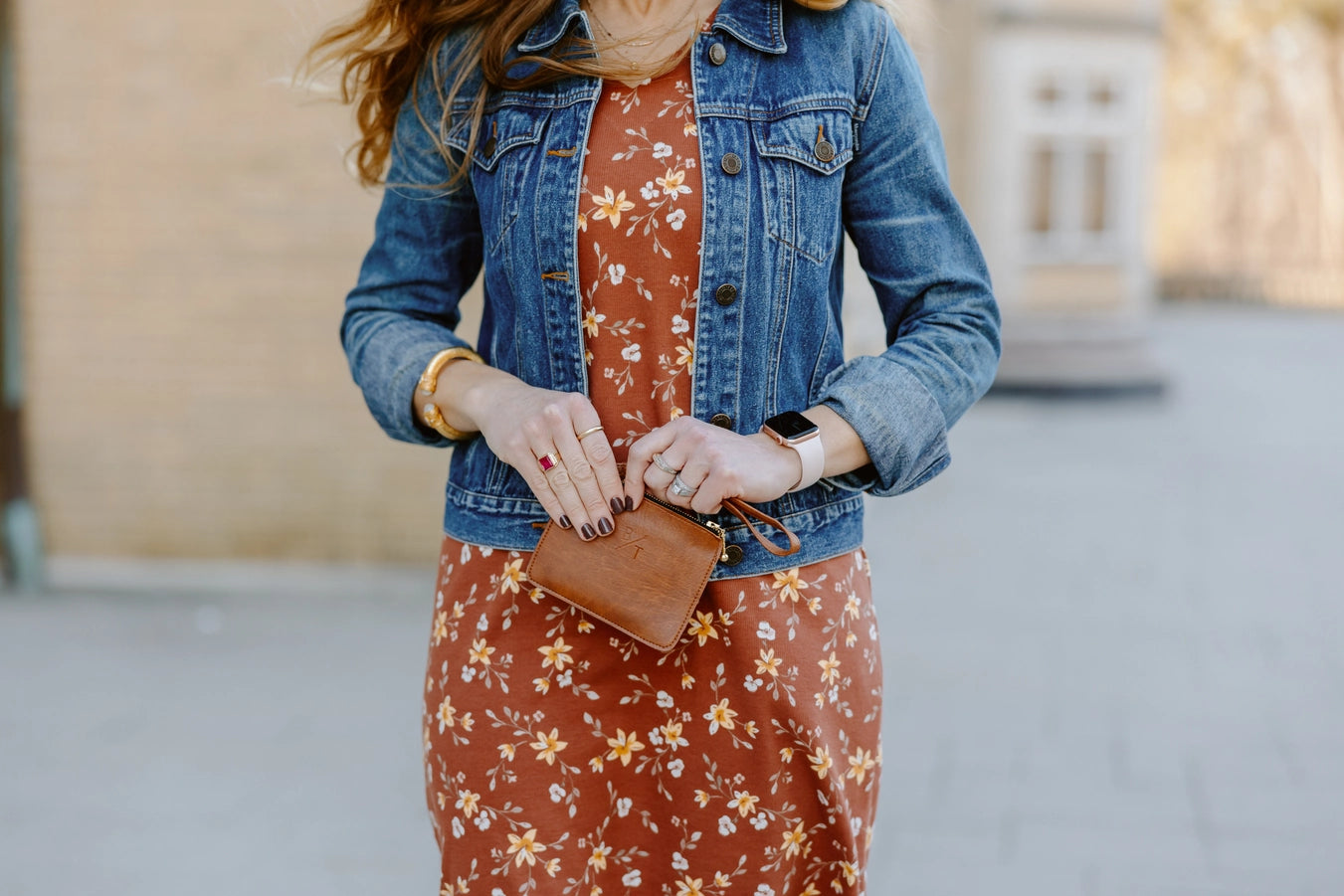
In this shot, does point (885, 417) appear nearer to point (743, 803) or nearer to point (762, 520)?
point (762, 520)

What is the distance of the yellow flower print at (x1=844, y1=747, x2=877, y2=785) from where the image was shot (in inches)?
63.2

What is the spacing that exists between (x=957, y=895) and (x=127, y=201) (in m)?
4.08

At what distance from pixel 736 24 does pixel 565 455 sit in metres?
0.52

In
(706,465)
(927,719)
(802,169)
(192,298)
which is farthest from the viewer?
(192,298)

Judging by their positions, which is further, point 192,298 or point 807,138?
point 192,298

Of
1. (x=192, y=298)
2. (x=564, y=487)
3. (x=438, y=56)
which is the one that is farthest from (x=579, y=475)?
(x=192, y=298)

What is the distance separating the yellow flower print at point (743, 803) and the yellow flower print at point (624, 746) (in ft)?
0.38

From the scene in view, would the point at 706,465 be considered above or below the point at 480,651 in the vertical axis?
above

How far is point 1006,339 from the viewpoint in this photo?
568 inches

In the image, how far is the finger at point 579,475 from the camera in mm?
1446

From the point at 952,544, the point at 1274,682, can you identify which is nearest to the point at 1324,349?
the point at 952,544

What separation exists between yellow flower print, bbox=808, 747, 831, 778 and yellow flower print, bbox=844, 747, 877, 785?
6 cm

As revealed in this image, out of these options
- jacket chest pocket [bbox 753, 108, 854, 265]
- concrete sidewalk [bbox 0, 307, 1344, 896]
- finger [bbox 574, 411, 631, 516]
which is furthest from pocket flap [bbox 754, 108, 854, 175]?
concrete sidewalk [bbox 0, 307, 1344, 896]

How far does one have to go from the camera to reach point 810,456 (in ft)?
4.81
